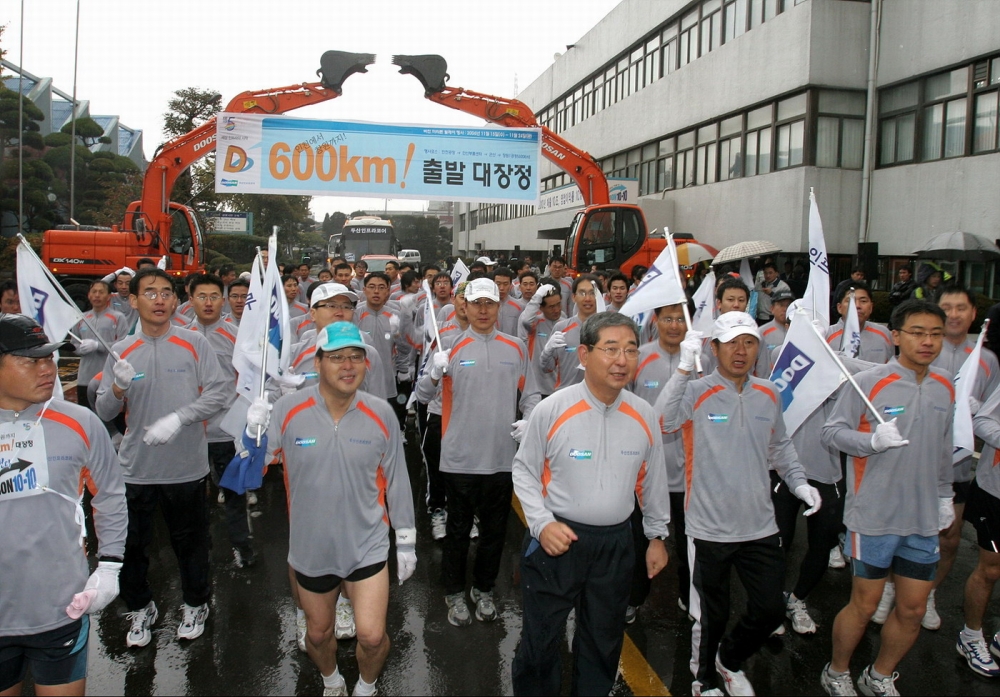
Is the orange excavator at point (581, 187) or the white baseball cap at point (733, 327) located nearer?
the white baseball cap at point (733, 327)

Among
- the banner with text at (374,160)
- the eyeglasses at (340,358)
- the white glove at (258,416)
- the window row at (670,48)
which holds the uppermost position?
the window row at (670,48)

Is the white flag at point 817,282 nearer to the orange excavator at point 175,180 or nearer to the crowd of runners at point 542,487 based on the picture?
the crowd of runners at point 542,487

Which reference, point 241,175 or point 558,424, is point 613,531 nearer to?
point 558,424

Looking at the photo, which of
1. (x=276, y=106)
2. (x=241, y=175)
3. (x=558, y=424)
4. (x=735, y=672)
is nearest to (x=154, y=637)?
(x=558, y=424)

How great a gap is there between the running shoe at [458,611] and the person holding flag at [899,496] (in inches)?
82.4

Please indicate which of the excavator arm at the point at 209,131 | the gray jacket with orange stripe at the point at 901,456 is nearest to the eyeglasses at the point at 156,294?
the gray jacket with orange stripe at the point at 901,456

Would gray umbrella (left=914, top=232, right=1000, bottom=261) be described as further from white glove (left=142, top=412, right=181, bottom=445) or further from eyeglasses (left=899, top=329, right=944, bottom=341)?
white glove (left=142, top=412, right=181, bottom=445)

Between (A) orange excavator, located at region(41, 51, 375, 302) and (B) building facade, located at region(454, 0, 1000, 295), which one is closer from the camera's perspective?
(A) orange excavator, located at region(41, 51, 375, 302)

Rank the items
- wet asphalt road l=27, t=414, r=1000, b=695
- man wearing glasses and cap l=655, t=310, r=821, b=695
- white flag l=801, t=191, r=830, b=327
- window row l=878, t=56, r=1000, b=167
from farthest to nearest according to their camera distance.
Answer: window row l=878, t=56, r=1000, b=167 < white flag l=801, t=191, r=830, b=327 < wet asphalt road l=27, t=414, r=1000, b=695 < man wearing glasses and cap l=655, t=310, r=821, b=695

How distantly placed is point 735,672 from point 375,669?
186 centimetres

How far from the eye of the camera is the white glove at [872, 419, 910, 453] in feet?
12.0

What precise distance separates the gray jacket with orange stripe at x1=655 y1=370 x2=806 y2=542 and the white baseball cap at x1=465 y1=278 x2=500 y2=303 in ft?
5.04

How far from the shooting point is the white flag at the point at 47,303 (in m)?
4.82

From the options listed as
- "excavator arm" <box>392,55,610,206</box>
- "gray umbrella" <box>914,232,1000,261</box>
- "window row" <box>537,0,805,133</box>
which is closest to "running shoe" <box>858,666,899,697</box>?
"excavator arm" <box>392,55,610,206</box>
